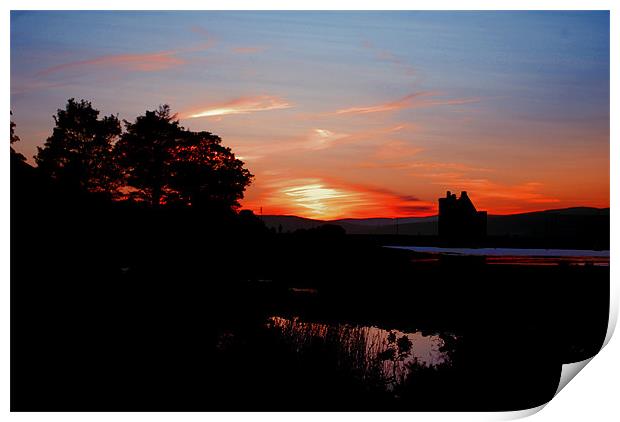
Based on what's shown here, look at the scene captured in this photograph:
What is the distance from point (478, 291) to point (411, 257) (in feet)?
6.51

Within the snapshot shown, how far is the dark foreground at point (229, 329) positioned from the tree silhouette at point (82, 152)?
95 cm

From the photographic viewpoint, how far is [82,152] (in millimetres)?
12172

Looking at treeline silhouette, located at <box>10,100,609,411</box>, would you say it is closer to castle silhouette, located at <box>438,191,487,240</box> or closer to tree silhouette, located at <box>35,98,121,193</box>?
tree silhouette, located at <box>35,98,121,193</box>

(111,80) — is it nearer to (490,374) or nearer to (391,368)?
(391,368)

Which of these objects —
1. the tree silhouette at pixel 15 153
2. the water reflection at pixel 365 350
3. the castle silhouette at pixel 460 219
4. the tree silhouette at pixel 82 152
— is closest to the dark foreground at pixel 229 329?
the water reflection at pixel 365 350

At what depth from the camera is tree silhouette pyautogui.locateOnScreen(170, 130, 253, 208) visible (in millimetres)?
9656

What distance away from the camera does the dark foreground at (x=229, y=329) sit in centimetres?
802

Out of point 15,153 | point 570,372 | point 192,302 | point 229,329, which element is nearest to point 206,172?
point 192,302

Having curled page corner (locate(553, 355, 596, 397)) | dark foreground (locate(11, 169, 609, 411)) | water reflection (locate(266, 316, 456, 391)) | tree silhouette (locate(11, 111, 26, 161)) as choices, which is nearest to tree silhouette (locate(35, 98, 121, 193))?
tree silhouette (locate(11, 111, 26, 161))

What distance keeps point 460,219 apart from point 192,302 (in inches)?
156

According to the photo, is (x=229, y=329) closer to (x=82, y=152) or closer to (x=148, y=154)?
(x=148, y=154)

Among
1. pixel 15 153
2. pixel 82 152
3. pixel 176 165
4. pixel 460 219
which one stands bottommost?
pixel 460 219

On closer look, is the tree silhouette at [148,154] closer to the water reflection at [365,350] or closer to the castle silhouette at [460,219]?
the water reflection at [365,350]
